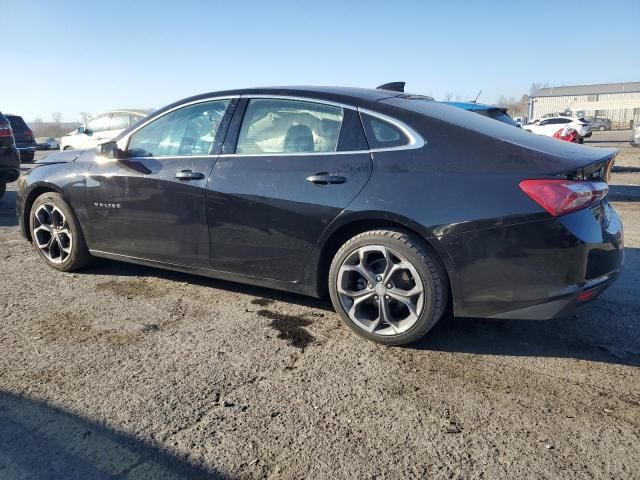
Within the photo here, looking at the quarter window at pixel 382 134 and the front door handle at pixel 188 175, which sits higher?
the quarter window at pixel 382 134

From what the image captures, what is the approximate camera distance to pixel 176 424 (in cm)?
232

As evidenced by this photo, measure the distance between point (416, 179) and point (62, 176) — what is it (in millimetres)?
3193

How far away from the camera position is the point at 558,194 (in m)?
2.68

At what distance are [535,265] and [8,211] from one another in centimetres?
796

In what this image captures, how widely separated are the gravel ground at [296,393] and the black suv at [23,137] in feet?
46.7

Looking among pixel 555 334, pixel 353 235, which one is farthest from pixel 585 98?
pixel 353 235

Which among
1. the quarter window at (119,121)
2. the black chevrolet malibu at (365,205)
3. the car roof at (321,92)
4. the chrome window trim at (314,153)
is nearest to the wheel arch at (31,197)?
the black chevrolet malibu at (365,205)

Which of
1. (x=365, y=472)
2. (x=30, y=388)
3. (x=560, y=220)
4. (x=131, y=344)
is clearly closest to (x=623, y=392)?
(x=560, y=220)

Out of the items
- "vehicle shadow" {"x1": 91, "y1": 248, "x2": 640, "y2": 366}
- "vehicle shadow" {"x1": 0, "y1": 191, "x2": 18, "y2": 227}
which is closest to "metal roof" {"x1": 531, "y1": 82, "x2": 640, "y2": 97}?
"vehicle shadow" {"x1": 0, "y1": 191, "x2": 18, "y2": 227}

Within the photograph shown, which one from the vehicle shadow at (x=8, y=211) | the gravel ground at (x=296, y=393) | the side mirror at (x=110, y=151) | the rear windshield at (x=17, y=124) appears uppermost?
the rear windshield at (x=17, y=124)

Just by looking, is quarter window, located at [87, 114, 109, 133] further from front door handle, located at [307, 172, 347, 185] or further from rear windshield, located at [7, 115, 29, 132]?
front door handle, located at [307, 172, 347, 185]

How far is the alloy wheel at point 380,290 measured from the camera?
3.02 meters

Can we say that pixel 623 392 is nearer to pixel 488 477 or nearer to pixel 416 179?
pixel 488 477

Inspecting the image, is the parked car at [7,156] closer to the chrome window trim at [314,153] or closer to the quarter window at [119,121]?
the chrome window trim at [314,153]
